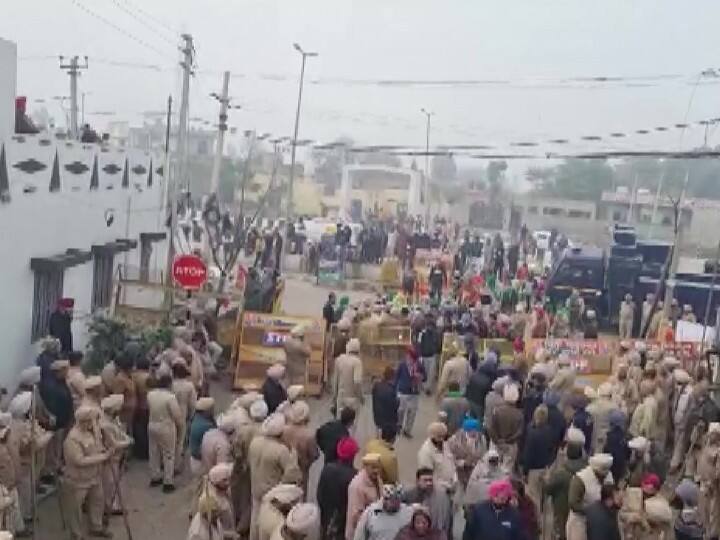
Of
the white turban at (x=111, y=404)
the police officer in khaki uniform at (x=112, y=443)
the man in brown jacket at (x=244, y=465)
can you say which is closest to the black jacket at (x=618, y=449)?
the man in brown jacket at (x=244, y=465)

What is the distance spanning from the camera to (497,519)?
772 cm

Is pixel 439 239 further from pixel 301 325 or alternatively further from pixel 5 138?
pixel 5 138

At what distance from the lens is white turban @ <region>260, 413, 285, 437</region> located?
931cm

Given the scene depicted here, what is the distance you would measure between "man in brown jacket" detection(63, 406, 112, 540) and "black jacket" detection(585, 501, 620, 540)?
14.6ft

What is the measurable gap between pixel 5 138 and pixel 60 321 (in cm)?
263

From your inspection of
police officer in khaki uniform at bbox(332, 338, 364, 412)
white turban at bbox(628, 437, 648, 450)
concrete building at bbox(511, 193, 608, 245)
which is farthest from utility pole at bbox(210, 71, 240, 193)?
concrete building at bbox(511, 193, 608, 245)

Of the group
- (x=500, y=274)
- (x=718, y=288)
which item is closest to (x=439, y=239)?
(x=500, y=274)

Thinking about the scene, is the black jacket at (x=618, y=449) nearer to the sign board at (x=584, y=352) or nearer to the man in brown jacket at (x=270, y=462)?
the man in brown jacket at (x=270, y=462)

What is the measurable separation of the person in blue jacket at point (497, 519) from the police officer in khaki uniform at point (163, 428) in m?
4.63

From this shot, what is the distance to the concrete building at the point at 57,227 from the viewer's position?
555 inches

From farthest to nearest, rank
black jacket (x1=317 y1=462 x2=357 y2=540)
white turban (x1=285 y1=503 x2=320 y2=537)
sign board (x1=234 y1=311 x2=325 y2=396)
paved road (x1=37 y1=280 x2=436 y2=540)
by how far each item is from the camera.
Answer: sign board (x1=234 y1=311 x2=325 y2=396) < paved road (x1=37 y1=280 x2=436 y2=540) < black jacket (x1=317 y1=462 x2=357 y2=540) < white turban (x1=285 y1=503 x2=320 y2=537)

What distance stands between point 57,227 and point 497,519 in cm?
1051

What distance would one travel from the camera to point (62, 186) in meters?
16.4

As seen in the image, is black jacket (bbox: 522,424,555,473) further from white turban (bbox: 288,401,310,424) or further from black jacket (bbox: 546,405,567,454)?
white turban (bbox: 288,401,310,424)
